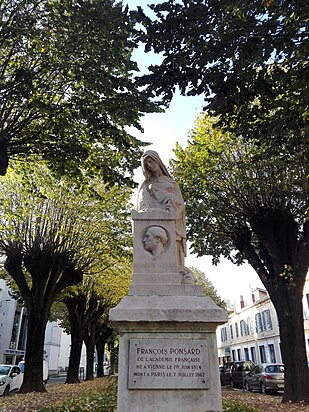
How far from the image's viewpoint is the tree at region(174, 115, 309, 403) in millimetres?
12078

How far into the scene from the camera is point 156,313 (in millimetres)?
4445

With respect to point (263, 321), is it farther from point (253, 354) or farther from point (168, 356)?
point (168, 356)

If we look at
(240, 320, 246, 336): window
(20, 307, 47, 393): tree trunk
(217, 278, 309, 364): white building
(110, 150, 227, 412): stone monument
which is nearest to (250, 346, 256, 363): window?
(217, 278, 309, 364): white building

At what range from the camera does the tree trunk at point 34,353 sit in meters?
15.2

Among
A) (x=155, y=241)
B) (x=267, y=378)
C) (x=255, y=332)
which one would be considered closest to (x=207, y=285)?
(x=255, y=332)

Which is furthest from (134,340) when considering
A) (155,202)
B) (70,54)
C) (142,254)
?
(70,54)

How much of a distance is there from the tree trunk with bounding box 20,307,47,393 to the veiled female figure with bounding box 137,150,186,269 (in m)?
12.1

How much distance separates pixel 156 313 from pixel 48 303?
12.9 meters

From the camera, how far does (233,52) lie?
6.72 meters

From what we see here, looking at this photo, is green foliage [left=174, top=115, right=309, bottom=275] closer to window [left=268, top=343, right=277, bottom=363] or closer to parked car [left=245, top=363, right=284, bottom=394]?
parked car [left=245, top=363, right=284, bottom=394]

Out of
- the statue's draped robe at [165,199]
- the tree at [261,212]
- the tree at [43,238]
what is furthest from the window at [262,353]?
the statue's draped robe at [165,199]

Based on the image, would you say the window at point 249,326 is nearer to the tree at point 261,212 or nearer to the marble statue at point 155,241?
the tree at point 261,212

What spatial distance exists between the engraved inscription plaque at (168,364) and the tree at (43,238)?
11.0m

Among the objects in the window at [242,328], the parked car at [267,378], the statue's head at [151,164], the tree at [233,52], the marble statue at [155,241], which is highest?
the tree at [233,52]
